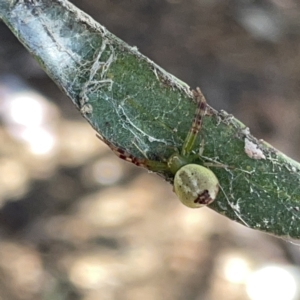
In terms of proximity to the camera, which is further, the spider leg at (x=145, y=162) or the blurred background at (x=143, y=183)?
the blurred background at (x=143, y=183)

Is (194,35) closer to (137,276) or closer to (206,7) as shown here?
(206,7)

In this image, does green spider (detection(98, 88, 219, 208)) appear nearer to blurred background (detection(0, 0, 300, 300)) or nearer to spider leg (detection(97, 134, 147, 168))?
→ spider leg (detection(97, 134, 147, 168))

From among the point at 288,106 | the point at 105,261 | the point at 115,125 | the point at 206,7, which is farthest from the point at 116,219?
the point at 115,125

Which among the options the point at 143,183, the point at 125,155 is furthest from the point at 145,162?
the point at 143,183

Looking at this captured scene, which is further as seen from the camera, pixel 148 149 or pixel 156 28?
pixel 156 28

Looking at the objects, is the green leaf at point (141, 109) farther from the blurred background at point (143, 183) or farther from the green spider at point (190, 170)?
the blurred background at point (143, 183)

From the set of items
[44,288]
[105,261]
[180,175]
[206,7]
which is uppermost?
[206,7]

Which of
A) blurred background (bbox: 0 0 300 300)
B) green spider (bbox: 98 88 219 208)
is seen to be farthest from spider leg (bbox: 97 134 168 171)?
blurred background (bbox: 0 0 300 300)

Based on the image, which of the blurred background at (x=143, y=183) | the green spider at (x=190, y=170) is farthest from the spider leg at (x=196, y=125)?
the blurred background at (x=143, y=183)
